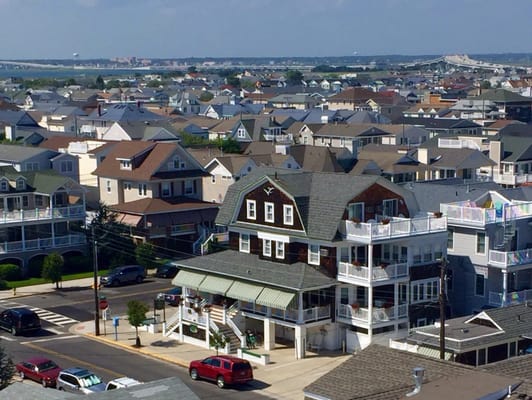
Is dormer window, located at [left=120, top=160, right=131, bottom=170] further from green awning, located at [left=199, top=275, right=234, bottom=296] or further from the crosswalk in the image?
green awning, located at [left=199, top=275, right=234, bottom=296]

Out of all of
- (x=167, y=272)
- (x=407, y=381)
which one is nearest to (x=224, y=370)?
(x=407, y=381)

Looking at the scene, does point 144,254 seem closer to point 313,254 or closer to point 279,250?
point 279,250

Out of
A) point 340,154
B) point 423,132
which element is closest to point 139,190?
point 340,154

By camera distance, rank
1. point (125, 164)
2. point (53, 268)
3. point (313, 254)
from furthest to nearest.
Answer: point (125, 164)
point (53, 268)
point (313, 254)

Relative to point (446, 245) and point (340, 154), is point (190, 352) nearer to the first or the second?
point (446, 245)

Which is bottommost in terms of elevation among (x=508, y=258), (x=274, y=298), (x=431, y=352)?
(x=431, y=352)
